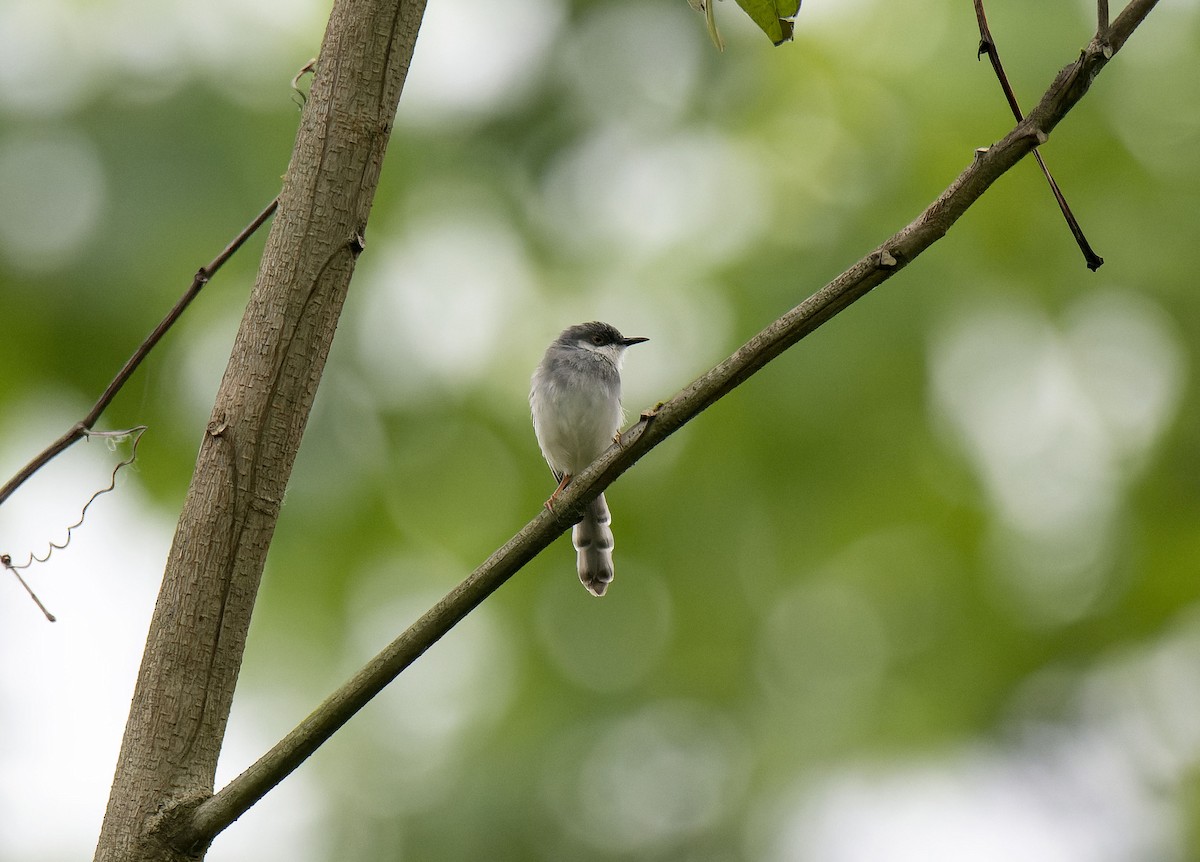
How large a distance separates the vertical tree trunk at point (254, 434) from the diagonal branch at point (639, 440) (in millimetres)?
105

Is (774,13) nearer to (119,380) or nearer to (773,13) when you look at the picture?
(773,13)

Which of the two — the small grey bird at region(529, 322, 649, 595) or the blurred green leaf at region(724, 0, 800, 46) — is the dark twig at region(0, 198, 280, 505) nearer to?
the blurred green leaf at region(724, 0, 800, 46)

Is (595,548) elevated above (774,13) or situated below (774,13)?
above

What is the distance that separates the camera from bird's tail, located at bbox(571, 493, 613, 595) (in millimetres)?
4758

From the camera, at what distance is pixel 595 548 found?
193 inches

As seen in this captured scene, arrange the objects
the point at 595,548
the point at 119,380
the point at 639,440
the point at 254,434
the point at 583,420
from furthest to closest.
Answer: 1. the point at 595,548
2. the point at 583,420
3. the point at 119,380
4. the point at 254,434
5. the point at 639,440

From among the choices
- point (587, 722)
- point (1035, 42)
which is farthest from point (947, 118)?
point (587, 722)

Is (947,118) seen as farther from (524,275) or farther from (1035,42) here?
(524,275)

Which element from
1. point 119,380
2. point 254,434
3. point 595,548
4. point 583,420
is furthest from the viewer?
point 595,548

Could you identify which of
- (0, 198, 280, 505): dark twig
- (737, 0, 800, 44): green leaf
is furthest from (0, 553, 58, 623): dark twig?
(737, 0, 800, 44): green leaf

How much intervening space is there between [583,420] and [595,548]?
0.55 m

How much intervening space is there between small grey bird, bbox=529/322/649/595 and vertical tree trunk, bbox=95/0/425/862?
250cm

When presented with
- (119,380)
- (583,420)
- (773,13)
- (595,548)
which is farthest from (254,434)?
(595,548)

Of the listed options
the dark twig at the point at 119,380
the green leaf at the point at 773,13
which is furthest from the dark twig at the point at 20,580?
the green leaf at the point at 773,13
